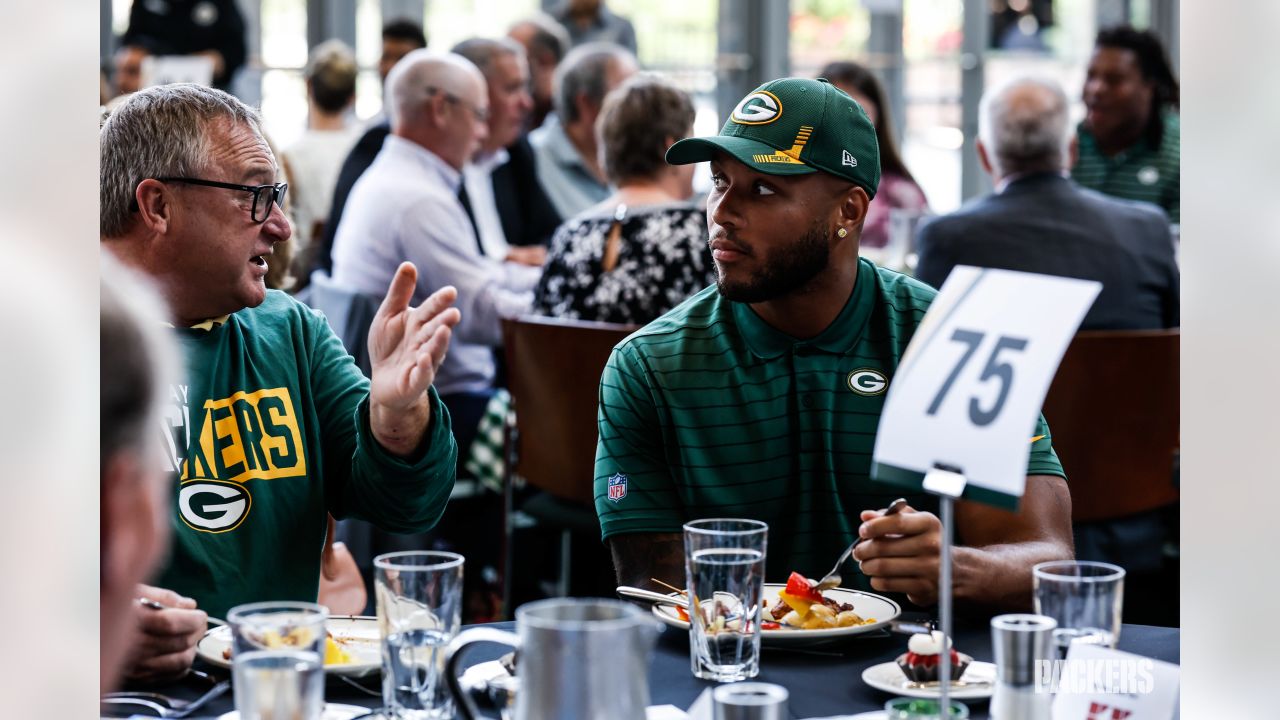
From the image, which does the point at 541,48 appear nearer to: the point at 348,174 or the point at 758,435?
the point at 348,174

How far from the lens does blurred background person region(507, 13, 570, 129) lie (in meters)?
6.32

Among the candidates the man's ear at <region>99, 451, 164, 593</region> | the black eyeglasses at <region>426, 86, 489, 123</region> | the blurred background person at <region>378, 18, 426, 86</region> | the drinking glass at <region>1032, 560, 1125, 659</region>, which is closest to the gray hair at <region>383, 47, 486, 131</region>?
the black eyeglasses at <region>426, 86, 489, 123</region>

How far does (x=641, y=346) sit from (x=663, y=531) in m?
0.28

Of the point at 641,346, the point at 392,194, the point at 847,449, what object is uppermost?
the point at 392,194

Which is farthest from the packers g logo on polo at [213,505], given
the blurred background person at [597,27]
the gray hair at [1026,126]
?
the blurred background person at [597,27]

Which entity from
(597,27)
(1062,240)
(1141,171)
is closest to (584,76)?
(597,27)

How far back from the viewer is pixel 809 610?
1.56 meters

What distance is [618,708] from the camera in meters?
1.02

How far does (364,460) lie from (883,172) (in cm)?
348

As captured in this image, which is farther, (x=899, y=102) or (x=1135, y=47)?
(x=899, y=102)

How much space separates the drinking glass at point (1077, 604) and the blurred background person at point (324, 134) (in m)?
4.09

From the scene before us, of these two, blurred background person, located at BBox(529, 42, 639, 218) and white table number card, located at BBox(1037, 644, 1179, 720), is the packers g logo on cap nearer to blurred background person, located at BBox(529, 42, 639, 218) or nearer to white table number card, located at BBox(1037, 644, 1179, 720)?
white table number card, located at BBox(1037, 644, 1179, 720)
